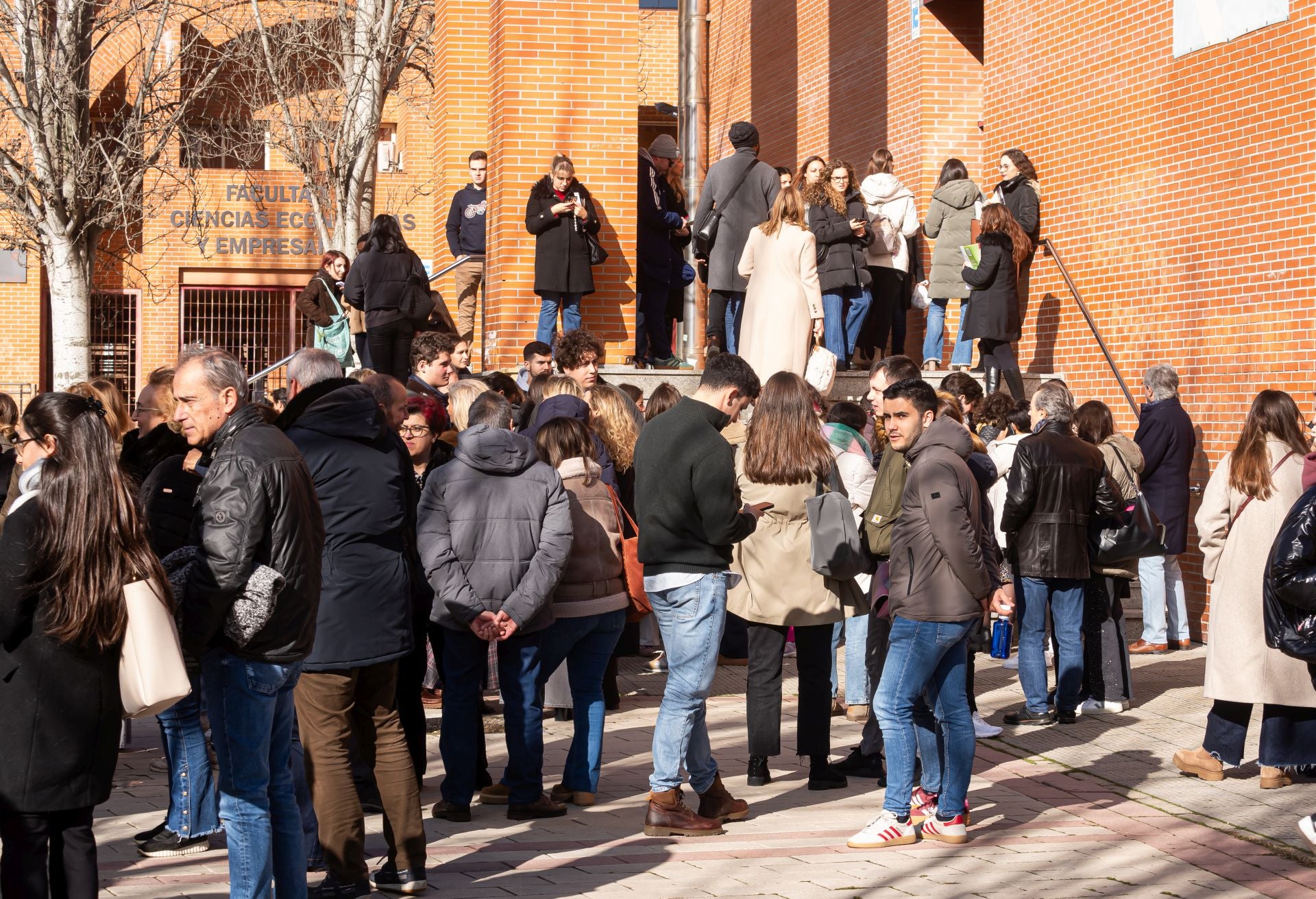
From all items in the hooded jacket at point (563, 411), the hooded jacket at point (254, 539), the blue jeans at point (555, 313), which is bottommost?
the hooded jacket at point (254, 539)

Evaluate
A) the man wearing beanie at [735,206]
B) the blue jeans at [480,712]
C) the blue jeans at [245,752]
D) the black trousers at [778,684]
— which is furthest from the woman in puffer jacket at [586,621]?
the man wearing beanie at [735,206]

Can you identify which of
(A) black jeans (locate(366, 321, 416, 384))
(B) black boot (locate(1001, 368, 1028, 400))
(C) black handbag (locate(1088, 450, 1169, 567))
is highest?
(A) black jeans (locate(366, 321, 416, 384))

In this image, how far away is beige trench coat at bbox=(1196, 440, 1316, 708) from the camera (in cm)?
748

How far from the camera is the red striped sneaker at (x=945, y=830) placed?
21.7ft

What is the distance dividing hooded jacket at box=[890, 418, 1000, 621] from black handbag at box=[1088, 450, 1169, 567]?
2961 millimetres

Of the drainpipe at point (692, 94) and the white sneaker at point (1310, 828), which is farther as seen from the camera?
the drainpipe at point (692, 94)

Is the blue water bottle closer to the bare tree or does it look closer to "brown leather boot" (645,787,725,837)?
"brown leather boot" (645,787,725,837)

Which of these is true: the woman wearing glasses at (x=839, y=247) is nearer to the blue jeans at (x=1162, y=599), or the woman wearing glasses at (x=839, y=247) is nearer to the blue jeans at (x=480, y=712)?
the blue jeans at (x=1162, y=599)

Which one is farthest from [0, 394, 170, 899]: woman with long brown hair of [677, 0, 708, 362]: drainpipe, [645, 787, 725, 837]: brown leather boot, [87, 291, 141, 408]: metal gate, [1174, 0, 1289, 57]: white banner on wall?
[87, 291, 141, 408]: metal gate

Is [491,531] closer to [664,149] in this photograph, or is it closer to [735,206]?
[735,206]

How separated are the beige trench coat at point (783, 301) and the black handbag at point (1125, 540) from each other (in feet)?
10.0

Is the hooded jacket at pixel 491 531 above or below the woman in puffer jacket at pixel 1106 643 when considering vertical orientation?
above

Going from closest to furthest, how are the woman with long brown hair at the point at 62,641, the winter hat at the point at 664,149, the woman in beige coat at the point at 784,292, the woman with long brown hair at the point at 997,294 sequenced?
the woman with long brown hair at the point at 62,641 < the woman in beige coat at the point at 784,292 < the woman with long brown hair at the point at 997,294 < the winter hat at the point at 664,149

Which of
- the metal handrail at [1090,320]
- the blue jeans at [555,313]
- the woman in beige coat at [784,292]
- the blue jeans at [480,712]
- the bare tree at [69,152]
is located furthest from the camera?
the bare tree at [69,152]
